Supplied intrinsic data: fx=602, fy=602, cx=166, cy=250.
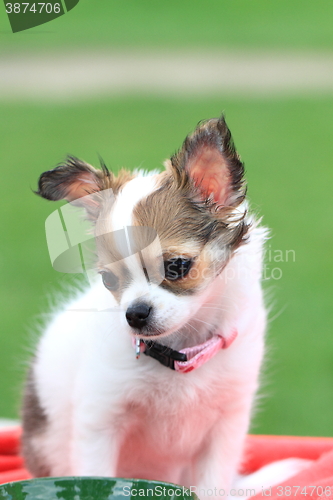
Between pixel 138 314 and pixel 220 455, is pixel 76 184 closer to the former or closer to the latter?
pixel 138 314

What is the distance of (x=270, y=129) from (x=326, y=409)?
1.61 meters

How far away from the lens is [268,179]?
3.41 m

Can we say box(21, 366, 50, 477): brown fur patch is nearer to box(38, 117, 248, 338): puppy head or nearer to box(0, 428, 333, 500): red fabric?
box(0, 428, 333, 500): red fabric

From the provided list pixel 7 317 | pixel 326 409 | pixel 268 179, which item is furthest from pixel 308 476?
pixel 7 317

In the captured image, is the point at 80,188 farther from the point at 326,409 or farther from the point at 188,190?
the point at 326,409

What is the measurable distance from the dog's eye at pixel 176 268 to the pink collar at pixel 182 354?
0.26m

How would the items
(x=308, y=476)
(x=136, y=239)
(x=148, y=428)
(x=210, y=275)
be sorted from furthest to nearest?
(x=308, y=476) < (x=148, y=428) < (x=210, y=275) < (x=136, y=239)

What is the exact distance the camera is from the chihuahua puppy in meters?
1.48

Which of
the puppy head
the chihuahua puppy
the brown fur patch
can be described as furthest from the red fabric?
the puppy head

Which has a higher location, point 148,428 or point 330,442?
point 148,428

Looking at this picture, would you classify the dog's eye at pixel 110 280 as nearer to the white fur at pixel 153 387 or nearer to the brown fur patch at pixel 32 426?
the white fur at pixel 153 387

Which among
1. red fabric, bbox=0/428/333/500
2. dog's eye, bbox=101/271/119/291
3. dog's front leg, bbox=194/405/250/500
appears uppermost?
dog's eye, bbox=101/271/119/291

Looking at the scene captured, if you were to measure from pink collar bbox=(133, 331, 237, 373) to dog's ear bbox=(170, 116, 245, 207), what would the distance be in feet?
1.35

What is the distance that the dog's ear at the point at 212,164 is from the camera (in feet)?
4.63
